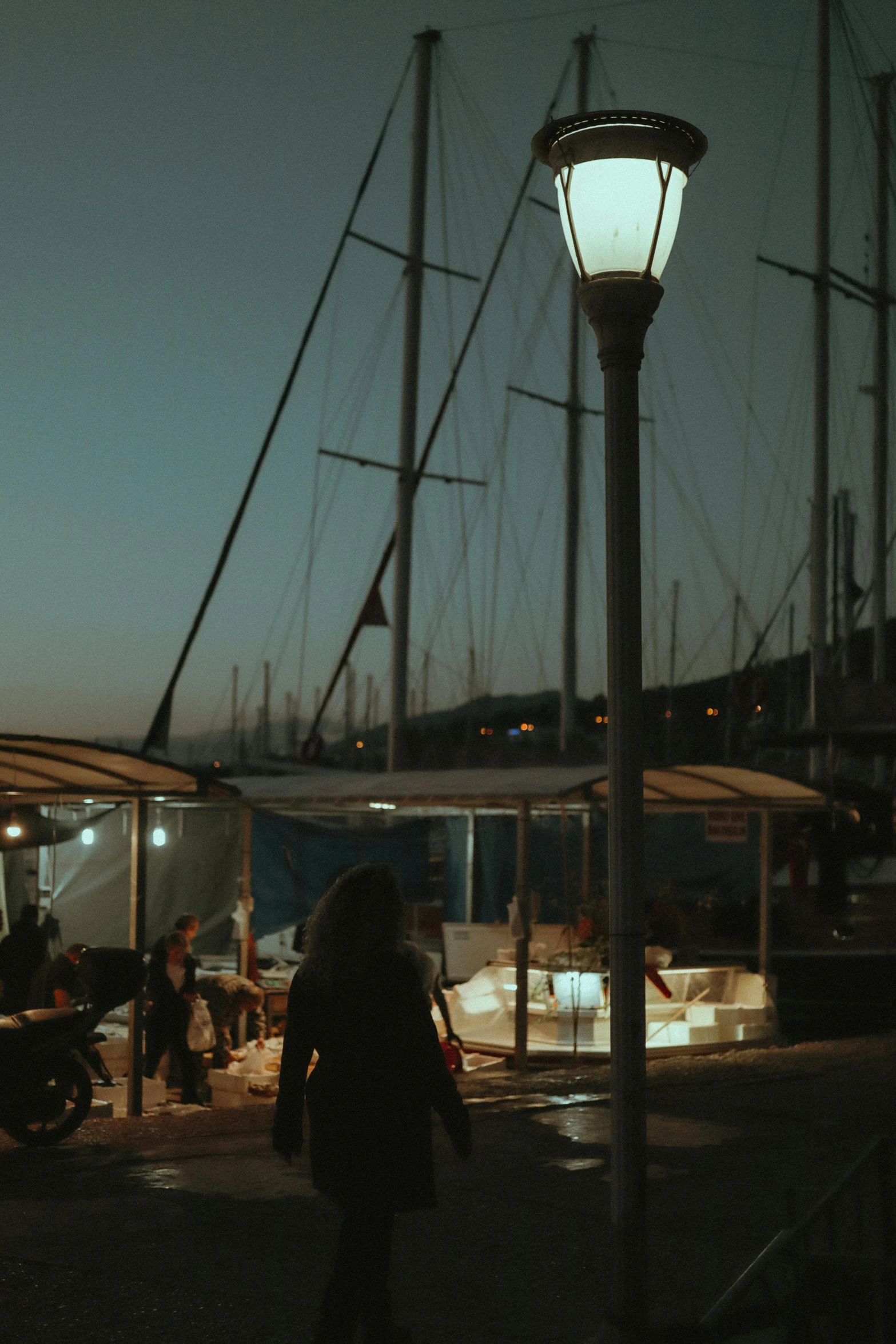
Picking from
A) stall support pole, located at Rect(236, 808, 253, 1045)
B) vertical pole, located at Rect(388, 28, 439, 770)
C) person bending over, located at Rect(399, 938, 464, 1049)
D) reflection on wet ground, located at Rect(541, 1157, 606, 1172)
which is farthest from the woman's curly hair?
vertical pole, located at Rect(388, 28, 439, 770)

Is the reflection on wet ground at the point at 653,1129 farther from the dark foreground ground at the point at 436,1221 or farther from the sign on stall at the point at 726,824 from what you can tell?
the sign on stall at the point at 726,824

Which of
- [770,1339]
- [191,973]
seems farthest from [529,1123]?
[770,1339]

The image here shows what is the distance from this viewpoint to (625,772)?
4520 mm

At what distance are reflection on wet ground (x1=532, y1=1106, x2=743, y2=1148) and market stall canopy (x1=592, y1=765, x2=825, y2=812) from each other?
3897 millimetres

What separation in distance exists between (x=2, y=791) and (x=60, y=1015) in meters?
3.30

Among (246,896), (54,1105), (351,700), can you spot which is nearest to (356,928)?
(54,1105)

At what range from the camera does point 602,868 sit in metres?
22.6

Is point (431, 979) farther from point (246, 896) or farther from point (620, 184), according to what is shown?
point (620, 184)

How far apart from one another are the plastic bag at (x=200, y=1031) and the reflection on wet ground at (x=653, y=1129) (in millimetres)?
4140

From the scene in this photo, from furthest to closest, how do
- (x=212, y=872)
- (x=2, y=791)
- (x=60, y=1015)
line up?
1. (x=212, y=872)
2. (x=2, y=791)
3. (x=60, y=1015)

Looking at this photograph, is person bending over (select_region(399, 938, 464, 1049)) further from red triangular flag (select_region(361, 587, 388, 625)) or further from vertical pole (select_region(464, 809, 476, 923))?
red triangular flag (select_region(361, 587, 388, 625))

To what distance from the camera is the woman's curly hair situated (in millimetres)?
4719

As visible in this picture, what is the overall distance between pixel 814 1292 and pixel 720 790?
12.4 m

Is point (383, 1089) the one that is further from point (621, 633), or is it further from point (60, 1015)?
point (60, 1015)
